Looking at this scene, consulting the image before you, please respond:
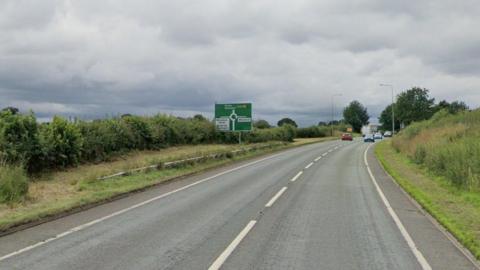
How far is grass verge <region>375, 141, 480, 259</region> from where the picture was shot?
950cm

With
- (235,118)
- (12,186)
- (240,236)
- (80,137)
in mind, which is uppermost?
(235,118)

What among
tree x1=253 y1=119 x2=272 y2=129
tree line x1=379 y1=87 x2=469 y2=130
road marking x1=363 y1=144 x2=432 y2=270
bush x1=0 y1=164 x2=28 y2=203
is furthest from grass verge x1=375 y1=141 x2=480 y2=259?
tree line x1=379 y1=87 x2=469 y2=130

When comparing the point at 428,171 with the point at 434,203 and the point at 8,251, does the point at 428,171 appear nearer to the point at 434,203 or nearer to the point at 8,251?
the point at 434,203

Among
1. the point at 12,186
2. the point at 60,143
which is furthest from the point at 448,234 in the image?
the point at 60,143

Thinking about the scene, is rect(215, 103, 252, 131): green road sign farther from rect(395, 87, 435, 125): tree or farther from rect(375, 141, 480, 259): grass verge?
rect(395, 87, 435, 125): tree

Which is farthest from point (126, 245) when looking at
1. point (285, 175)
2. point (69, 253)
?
point (285, 175)

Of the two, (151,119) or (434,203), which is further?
(151,119)

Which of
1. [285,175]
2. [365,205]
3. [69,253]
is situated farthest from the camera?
Answer: [285,175]

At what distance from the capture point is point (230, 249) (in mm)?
8078

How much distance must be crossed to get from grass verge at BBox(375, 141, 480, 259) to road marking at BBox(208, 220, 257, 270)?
3939mm

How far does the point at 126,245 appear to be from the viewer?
834 cm

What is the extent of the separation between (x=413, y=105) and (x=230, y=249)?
390ft

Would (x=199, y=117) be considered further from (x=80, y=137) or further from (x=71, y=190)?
(x=71, y=190)

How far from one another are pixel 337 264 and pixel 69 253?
4162mm
